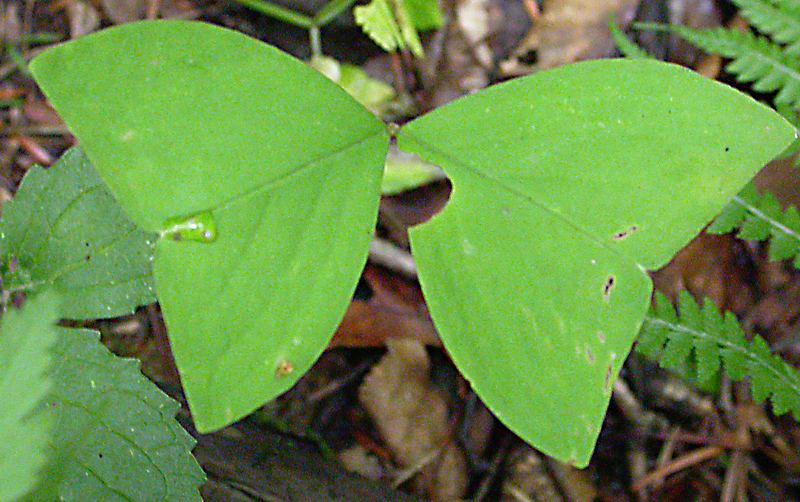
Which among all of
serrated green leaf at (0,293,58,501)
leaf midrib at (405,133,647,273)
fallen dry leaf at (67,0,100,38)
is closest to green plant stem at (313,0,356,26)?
fallen dry leaf at (67,0,100,38)

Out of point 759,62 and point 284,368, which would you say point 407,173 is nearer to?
point 759,62

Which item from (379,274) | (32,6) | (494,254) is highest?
(494,254)

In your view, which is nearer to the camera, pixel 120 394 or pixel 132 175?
pixel 132 175

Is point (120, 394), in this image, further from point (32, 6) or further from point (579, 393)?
point (32, 6)

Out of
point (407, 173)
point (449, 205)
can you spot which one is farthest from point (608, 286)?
point (407, 173)

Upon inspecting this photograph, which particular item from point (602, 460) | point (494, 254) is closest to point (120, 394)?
point (494, 254)
